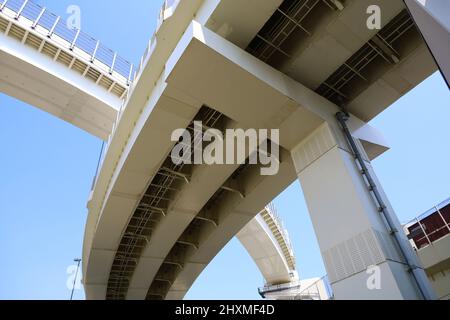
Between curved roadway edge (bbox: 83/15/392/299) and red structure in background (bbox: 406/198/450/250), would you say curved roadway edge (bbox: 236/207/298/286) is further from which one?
red structure in background (bbox: 406/198/450/250)

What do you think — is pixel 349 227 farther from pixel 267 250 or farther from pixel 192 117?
pixel 267 250

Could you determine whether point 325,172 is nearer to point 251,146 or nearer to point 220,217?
point 251,146

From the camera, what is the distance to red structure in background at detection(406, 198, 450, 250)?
9945mm

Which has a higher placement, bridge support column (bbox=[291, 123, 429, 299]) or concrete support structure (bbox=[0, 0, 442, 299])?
concrete support structure (bbox=[0, 0, 442, 299])

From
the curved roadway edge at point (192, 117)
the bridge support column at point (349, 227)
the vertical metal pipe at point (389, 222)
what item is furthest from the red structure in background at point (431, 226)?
the vertical metal pipe at point (389, 222)

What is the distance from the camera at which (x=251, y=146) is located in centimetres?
781

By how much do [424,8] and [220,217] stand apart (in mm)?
9852

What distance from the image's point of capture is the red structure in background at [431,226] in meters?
9.95

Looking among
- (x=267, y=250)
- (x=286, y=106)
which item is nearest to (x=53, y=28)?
(x=286, y=106)

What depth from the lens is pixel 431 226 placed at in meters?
10.3

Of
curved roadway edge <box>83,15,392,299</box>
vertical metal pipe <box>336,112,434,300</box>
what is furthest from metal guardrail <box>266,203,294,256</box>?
vertical metal pipe <box>336,112,434,300</box>

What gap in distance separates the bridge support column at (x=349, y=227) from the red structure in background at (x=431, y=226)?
568cm

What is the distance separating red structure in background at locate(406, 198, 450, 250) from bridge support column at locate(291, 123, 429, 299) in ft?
18.6
